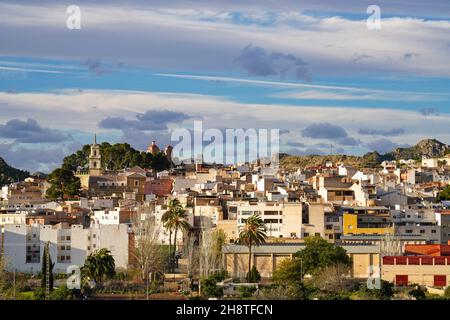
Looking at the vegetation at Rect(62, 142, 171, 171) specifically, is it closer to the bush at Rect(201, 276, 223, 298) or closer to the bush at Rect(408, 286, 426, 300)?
the bush at Rect(201, 276, 223, 298)

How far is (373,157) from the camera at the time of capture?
333ft

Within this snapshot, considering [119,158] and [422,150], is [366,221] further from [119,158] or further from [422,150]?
[422,150]

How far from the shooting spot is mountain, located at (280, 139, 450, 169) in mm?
97412

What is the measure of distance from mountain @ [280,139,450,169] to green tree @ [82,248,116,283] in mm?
53374

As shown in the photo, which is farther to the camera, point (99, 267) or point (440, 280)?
point (440, 280)

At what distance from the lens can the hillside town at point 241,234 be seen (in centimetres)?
3912

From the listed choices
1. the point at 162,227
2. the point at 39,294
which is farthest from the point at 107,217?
the point at 39,294

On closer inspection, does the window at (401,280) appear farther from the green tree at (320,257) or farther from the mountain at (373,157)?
the mountain at (373,157)

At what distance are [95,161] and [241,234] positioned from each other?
115 feet

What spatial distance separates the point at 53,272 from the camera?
4116 centimetres

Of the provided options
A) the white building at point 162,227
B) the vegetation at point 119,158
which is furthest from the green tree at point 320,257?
the vegetation at point 119,158
